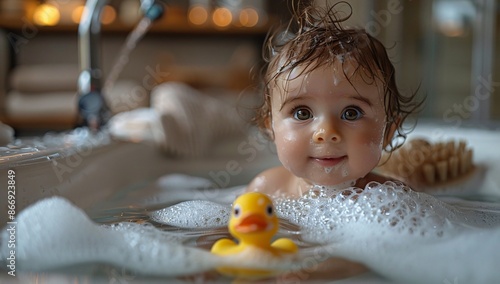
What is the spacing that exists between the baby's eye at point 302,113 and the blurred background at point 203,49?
2.30 m

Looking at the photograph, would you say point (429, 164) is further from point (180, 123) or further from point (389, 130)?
point (180, 123)

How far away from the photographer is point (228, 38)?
392 centimetres

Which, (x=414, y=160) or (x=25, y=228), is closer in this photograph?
(x=25, y=228)

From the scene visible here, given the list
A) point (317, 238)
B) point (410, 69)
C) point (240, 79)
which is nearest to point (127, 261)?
point (317, 238)

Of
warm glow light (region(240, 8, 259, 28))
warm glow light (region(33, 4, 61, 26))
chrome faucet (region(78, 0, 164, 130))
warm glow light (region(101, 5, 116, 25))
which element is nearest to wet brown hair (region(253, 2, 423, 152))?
chrome faucet (region(78, 0, 164, 130))

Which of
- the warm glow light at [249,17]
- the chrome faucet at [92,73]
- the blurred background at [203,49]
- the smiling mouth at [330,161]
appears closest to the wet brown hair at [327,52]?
the smiling mouth at [330,161]

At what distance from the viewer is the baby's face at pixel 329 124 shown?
3.44 ft

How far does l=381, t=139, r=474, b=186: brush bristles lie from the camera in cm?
153

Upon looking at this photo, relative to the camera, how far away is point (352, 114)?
42.4 inches

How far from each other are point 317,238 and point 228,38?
3094 millimetres

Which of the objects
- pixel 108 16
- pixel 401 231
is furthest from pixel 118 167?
pixel 108 16

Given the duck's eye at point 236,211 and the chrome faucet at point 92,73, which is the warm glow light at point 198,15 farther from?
the duck's eye at point 236,211

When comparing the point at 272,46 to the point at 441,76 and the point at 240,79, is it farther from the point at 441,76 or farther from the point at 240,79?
the point at 441,76

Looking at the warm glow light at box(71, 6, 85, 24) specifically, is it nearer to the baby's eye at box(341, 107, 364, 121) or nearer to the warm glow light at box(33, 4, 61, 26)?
the warm glow light at box(33, 4, 61, 26)
